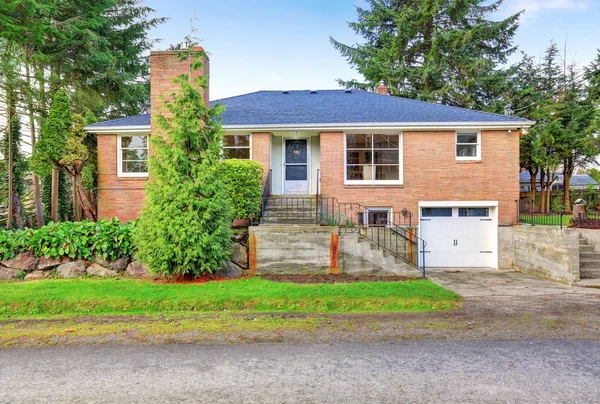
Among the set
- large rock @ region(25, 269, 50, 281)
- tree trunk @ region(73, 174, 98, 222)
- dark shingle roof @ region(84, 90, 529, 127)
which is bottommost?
large rock @ region(25, 269, 50, 281)

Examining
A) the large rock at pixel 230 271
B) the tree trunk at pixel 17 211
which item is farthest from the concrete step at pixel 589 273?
the tree trunk at pixel 17 211

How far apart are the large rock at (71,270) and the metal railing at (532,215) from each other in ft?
44.3

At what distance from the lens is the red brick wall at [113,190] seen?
1316 cm

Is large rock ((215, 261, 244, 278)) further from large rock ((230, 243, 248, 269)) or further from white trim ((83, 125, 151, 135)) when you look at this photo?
white trim ((83, 125, 151, 135))

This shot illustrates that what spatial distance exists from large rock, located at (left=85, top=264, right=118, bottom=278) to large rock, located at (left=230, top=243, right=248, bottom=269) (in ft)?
9.65

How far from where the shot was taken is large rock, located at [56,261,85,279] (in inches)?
354

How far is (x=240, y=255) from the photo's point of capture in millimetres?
9805

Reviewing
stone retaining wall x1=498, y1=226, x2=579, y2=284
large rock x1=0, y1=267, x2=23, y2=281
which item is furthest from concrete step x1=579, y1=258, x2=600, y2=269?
large rock x1=0, y1=267, x2=23, y2=281

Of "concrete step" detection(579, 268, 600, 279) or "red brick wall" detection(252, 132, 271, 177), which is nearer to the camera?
"concrete step" detection(579, 268, 600, 279)

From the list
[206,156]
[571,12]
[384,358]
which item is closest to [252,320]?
[384,358]

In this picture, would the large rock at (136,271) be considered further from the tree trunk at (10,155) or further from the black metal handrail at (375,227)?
the tree trunk at (10,155)

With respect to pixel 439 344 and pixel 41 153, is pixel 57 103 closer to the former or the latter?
pixel 41 153

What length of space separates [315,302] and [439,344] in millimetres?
2694

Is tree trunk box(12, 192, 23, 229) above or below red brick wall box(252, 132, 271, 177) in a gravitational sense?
below
